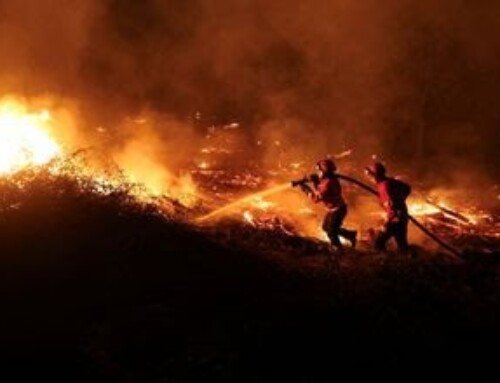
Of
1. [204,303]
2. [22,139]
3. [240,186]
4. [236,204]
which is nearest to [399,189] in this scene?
[236,204]

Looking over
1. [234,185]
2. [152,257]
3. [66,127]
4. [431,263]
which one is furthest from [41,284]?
[66,127]

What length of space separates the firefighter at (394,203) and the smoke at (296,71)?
934 cm

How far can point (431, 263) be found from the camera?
479 inches

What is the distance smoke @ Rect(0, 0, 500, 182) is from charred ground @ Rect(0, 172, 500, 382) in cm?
1079

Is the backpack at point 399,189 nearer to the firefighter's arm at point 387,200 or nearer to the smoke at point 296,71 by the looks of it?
the firefighter's arm at point 387,200

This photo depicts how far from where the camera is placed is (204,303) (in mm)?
9711

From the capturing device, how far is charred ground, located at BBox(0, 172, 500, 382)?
27.5 ft

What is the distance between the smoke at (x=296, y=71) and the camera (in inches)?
932

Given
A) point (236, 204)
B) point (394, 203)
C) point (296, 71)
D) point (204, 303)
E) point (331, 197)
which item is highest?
point (296, 71)

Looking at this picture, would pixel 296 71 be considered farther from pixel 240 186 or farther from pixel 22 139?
pixel 22 139

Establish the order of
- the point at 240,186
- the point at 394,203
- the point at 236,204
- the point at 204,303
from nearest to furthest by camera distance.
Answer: the point at 204,303
the point at 394,203
the point at 236,204
the point at 240,186

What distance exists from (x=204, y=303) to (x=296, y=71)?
18088mm

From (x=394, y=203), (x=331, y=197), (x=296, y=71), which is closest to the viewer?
(x=394, y=203)

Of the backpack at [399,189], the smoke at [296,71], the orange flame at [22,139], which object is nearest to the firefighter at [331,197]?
the backpack at [399,189]
